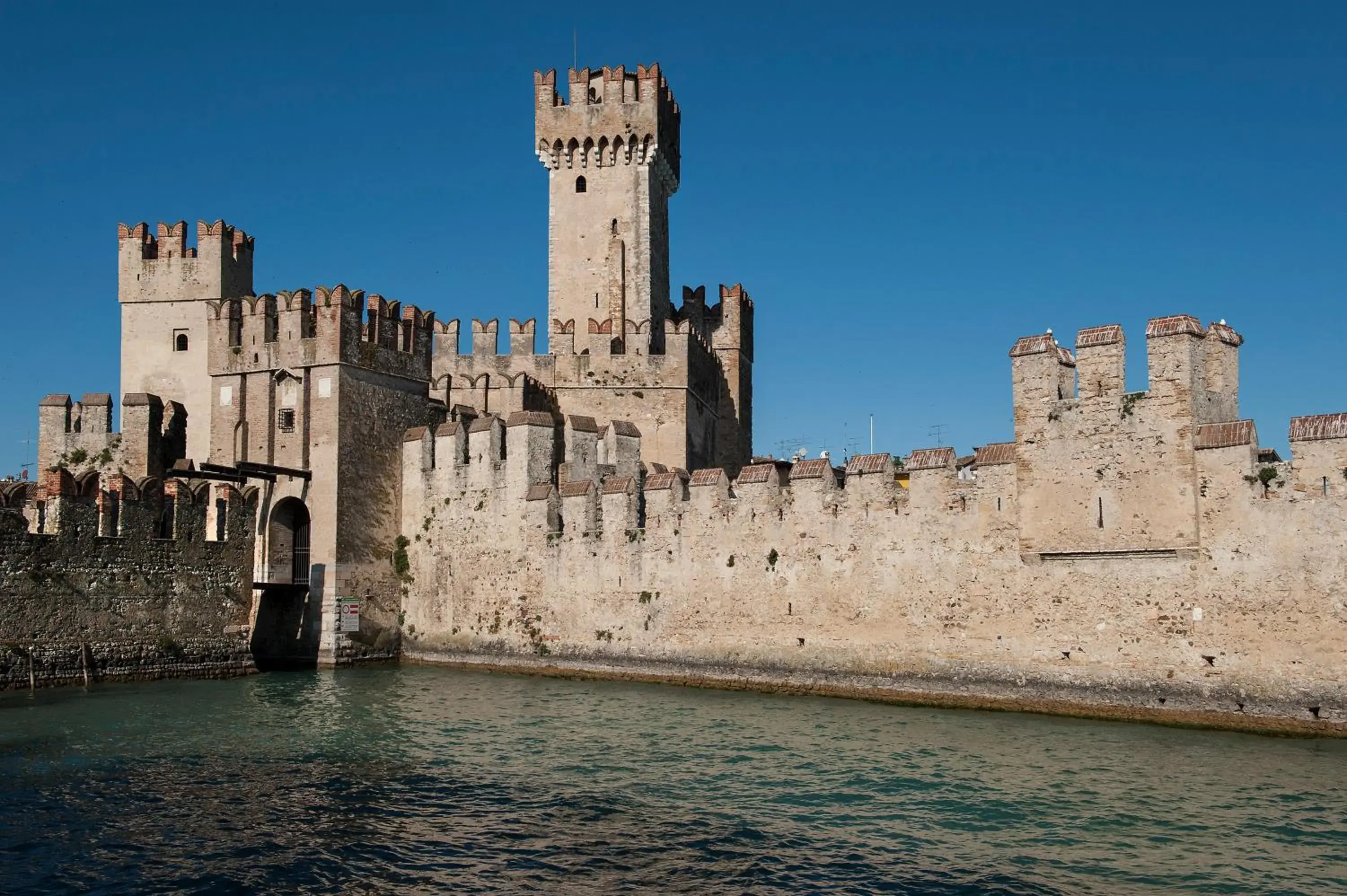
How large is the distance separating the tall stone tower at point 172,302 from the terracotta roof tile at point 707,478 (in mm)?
13951

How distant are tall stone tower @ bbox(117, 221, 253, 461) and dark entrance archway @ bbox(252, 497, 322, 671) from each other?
4399 millimetres

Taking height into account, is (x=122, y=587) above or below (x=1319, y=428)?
below

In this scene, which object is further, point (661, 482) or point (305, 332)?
point (305, 332)

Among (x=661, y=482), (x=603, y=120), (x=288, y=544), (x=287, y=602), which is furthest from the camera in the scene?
(x=603, y=120)

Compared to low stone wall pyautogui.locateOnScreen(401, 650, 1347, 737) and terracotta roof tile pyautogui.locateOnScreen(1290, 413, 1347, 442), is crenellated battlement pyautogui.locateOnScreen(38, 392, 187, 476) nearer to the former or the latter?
low stone wall pyautogui.locateOnScreen(401, 650, 1347, 737)

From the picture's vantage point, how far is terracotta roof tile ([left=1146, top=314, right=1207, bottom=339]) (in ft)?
63.8

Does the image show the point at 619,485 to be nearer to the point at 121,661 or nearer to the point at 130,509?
the point at 130,509

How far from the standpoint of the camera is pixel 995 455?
21.7 meters

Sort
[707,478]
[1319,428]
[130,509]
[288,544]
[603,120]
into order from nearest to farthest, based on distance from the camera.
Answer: [1319,428], [130,509], [707,478], [288,544], [603,120]

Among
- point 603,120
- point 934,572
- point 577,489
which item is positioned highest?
point 603,120

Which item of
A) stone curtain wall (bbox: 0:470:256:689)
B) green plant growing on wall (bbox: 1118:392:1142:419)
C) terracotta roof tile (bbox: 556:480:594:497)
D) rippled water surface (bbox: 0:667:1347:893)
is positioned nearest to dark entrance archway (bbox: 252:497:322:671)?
stone curtain wall (bbox: 0:470:256:689)

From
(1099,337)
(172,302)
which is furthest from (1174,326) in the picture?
(172,302)

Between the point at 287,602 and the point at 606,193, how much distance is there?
1650cm

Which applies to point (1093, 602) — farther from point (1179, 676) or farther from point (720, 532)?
point (720, 532)
